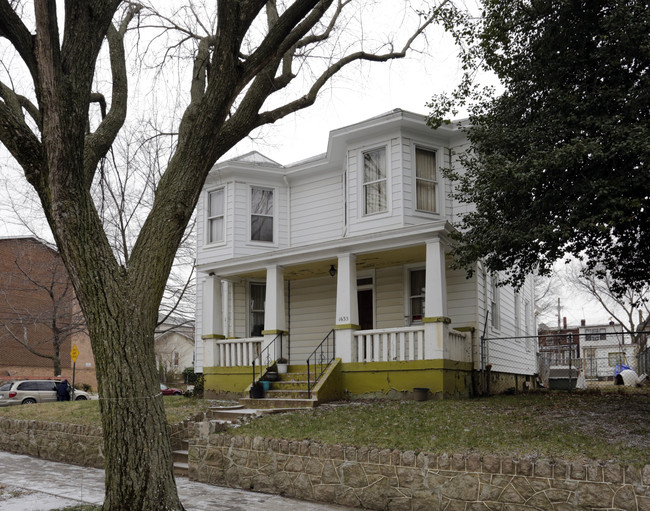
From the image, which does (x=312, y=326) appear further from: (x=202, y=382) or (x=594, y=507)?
(x=594, y=507)

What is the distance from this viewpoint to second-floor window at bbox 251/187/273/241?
→ 1919 cm

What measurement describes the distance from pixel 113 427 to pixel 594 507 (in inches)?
192

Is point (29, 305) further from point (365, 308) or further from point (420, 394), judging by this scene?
point (420, 394)

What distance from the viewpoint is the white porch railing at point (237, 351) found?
634 inches

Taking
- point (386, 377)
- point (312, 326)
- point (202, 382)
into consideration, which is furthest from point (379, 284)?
point (202, 382)

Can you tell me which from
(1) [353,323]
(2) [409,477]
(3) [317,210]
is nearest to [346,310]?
(1) [353,323]

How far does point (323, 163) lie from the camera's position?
1830 centimetres

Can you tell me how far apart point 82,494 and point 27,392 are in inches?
850

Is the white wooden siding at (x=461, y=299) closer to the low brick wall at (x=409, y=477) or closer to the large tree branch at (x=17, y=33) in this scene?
the low brick wall at (x=409, y=477)

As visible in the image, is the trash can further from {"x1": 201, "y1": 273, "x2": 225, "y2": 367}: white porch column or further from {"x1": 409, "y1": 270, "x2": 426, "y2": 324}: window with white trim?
{"x1": 201, "y1": 273, "x2": 225, "y2": 367}: white porch column

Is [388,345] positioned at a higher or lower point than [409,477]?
higher

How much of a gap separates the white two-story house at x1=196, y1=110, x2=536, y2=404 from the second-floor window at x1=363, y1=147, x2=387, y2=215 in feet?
0.13

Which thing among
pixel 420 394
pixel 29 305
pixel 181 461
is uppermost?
pixel 29 305

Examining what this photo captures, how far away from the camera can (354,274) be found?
14.8 metres
